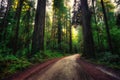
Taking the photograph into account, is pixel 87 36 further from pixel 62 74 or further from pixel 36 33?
pixel 62 74

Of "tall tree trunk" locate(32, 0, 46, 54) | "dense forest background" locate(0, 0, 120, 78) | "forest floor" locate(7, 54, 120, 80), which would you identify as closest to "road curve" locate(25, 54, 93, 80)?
"forest floor" locate(7, 54, 120, 80)

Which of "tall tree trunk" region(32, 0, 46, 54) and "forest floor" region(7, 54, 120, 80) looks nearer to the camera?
"forest floor" region(7, 54, 120, 80)

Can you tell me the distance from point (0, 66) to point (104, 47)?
23471mm

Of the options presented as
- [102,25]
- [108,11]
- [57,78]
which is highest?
[108,11]

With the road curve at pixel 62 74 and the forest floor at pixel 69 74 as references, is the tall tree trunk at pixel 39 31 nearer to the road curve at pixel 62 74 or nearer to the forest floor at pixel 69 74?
the forest floor at pixel 69 74

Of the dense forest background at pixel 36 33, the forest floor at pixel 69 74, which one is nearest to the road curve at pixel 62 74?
the forest floor at pixel 69 74

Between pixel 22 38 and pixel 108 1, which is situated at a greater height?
pixel 108 1

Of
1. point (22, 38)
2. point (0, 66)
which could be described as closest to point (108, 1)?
point (22, 38)

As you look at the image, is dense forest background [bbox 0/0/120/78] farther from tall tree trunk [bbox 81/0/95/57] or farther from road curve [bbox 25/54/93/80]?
road curve [bbox 25/54/93/80]

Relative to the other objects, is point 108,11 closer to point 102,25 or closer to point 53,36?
point 102,25

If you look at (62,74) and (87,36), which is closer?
(62,74)

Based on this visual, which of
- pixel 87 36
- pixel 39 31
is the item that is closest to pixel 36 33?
pixel 39 31

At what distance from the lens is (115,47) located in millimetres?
22297

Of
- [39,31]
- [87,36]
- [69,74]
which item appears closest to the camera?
[69,74]
